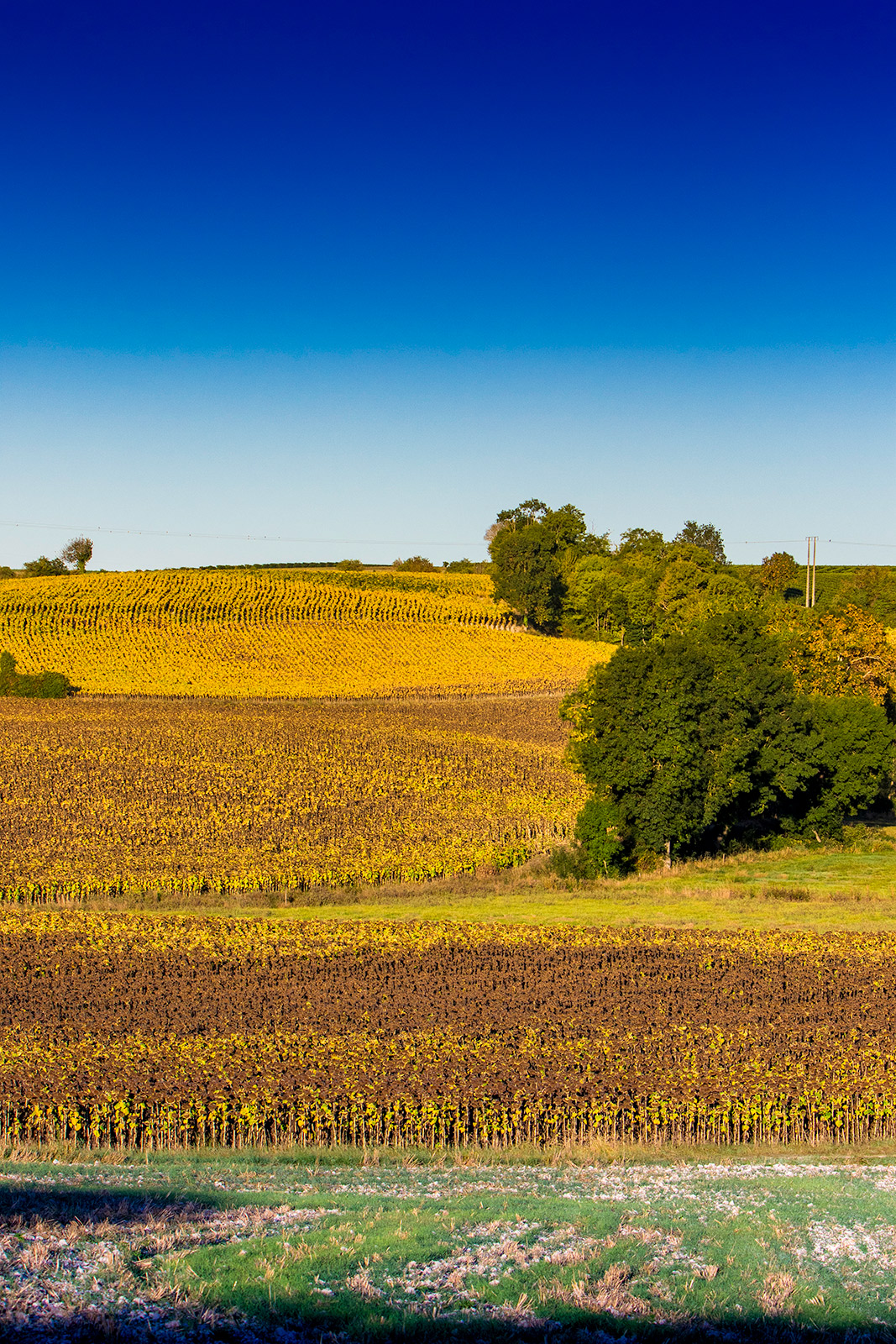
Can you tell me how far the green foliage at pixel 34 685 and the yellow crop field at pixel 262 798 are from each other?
6.51 m

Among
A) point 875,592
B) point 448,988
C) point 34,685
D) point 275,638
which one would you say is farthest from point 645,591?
point 448,988

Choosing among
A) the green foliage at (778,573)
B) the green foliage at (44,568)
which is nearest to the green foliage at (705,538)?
the green foliage at (778,573)

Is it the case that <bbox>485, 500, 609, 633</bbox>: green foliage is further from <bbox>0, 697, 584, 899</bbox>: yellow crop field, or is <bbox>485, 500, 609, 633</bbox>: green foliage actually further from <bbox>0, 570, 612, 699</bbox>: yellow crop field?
A: <bbox>0, 697, 584, 899</bbox>: yellow crop field

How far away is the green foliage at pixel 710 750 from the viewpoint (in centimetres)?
4131

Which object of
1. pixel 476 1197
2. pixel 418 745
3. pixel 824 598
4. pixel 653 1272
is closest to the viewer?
pixel 653 1272

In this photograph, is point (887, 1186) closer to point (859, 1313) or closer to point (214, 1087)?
point (859, 1313)

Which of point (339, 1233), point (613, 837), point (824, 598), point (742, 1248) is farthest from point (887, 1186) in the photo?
point (824, 598)

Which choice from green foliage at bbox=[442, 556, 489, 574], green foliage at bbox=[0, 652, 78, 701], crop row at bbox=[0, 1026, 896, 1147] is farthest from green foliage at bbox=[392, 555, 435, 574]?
crop row at bbox=[0, 1026, 896, 1147]

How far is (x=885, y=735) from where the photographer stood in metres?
48.4

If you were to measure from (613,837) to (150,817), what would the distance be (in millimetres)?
19782

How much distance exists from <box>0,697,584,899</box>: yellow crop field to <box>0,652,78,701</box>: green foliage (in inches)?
256

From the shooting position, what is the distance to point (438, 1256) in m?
10.4

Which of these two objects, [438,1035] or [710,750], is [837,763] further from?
[438,1035]

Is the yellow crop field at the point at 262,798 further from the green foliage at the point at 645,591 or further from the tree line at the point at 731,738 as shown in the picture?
the green foliage at the point at 645,591
